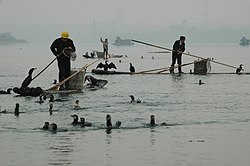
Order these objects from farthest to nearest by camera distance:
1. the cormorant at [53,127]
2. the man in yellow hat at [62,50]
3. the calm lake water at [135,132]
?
the man in yellow hat at [62,50] → the cormorant at [53,127] → the calm lake water at [135,132]

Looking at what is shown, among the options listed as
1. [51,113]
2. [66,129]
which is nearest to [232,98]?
[51,113]

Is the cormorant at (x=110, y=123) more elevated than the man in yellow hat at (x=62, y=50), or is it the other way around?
the man in yellow hat at (x=62, y=50)

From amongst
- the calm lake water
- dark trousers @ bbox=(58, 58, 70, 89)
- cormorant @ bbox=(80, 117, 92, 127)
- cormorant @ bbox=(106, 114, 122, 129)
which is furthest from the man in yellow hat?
cormorant @ bbox=(106, 114, 122, 129)

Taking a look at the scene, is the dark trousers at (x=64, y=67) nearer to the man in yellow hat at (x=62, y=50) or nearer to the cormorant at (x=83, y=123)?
the man in yellow hat at (x=62, y=50)

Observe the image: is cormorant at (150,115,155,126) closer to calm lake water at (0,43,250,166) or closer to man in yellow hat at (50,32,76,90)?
calm lake water at (0,43,250,166)

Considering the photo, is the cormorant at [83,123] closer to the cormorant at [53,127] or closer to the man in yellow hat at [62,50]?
the cormorant at [53,127]

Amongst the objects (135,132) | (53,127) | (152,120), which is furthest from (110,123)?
(53,127)

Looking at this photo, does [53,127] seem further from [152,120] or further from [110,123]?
[152,120]

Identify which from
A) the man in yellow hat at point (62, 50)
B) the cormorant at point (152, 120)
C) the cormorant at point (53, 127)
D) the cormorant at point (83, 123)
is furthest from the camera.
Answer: the man in yellow hat at point (62, 50)

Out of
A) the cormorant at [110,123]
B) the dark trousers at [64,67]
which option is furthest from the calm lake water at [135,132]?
the dark trousers at [64,67]

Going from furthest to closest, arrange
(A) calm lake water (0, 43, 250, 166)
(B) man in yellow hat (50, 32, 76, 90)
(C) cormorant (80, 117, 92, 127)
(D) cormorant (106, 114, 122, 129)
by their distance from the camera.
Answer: (B) man in yellow hat (50, 32, 76, 90)
(C) cormorant (80, 117, 92, 127)
(D) cormorant (106, 114, 122, 129)
(A) calm lake water (0, 43, 250, 166)

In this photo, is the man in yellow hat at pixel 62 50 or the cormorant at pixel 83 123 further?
the man in yellow hat at pixel 62 50

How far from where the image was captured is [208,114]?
16.1 m

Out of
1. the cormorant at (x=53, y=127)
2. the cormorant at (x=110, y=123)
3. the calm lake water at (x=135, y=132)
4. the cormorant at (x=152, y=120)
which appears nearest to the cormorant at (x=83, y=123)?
the calm lake water at (x=135, y=132)
